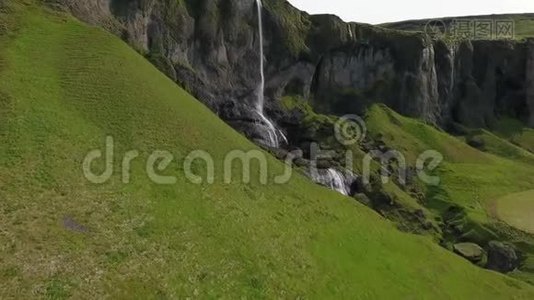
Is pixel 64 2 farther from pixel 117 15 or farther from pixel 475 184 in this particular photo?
pixel 475 184

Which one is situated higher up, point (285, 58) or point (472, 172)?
point (285, 58)

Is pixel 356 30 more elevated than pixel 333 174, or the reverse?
pixel 356 30

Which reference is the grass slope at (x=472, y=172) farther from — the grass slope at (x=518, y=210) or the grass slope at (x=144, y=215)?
the grass slope at (x=144, y=215)

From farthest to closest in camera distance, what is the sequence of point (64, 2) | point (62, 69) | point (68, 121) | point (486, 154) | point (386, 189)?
1. point (486, 154)
2. point (386, 189)
3. point (64, 2)
4. point (62, 69)
5. point (68, 121)

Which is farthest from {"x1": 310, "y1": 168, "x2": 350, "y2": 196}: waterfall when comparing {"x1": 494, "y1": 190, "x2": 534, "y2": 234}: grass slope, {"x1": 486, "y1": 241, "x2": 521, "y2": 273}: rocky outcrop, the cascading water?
{"x1": 494, "y1": 190, "x2": 534, "y2": 234}: grass slope

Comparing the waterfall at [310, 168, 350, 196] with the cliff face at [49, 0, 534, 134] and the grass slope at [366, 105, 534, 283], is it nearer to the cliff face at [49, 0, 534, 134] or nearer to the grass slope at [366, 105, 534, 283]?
the cliff face at [49, 0, 534, 134]

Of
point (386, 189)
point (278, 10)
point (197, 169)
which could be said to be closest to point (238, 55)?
point (278, 10)

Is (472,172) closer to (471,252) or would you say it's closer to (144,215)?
(471,252)

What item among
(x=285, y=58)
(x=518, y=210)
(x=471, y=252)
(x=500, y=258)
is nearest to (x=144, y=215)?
(x=471, y=252)
